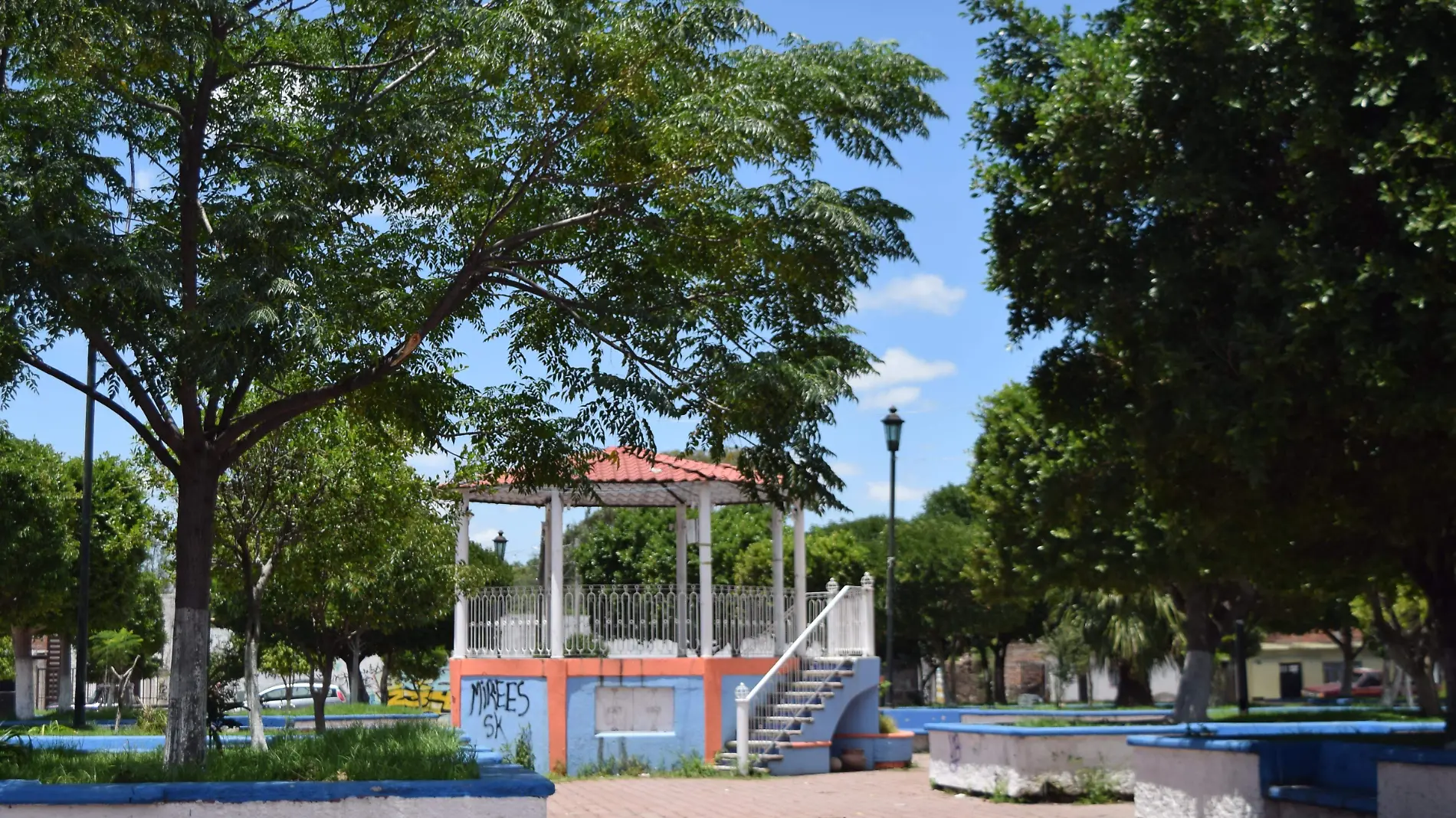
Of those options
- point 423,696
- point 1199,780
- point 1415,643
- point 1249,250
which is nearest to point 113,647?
point 423,696

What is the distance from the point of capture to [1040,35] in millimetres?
12609

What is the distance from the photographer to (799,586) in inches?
964

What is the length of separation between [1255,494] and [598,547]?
109ft

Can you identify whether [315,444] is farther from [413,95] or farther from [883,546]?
[883,546]

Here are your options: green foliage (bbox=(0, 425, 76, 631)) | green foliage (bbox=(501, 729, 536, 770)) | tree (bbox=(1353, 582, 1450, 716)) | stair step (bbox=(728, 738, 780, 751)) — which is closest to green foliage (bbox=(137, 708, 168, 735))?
green foliage (bbox=(0, 425, 76, 631))

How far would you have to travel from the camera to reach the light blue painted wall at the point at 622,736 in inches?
867

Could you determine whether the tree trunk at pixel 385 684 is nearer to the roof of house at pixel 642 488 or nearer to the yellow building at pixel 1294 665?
the roof of house at pixel 642 488

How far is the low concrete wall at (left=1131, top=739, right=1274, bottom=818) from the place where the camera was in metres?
13.6

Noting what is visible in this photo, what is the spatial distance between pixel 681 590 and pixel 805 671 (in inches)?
92.1

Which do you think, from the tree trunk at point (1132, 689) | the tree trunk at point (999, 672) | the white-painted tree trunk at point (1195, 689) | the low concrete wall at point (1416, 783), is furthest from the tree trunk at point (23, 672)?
the low concrete wall at point (1416, 783)

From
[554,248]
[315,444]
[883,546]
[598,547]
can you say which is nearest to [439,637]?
[598,547]

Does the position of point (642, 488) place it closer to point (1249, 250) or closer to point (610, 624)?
point (610, 624)

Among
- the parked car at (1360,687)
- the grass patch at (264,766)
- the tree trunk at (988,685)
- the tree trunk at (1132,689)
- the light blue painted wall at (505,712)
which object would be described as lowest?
the parked car at (1360,687)

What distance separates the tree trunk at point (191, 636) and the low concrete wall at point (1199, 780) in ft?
29.5
